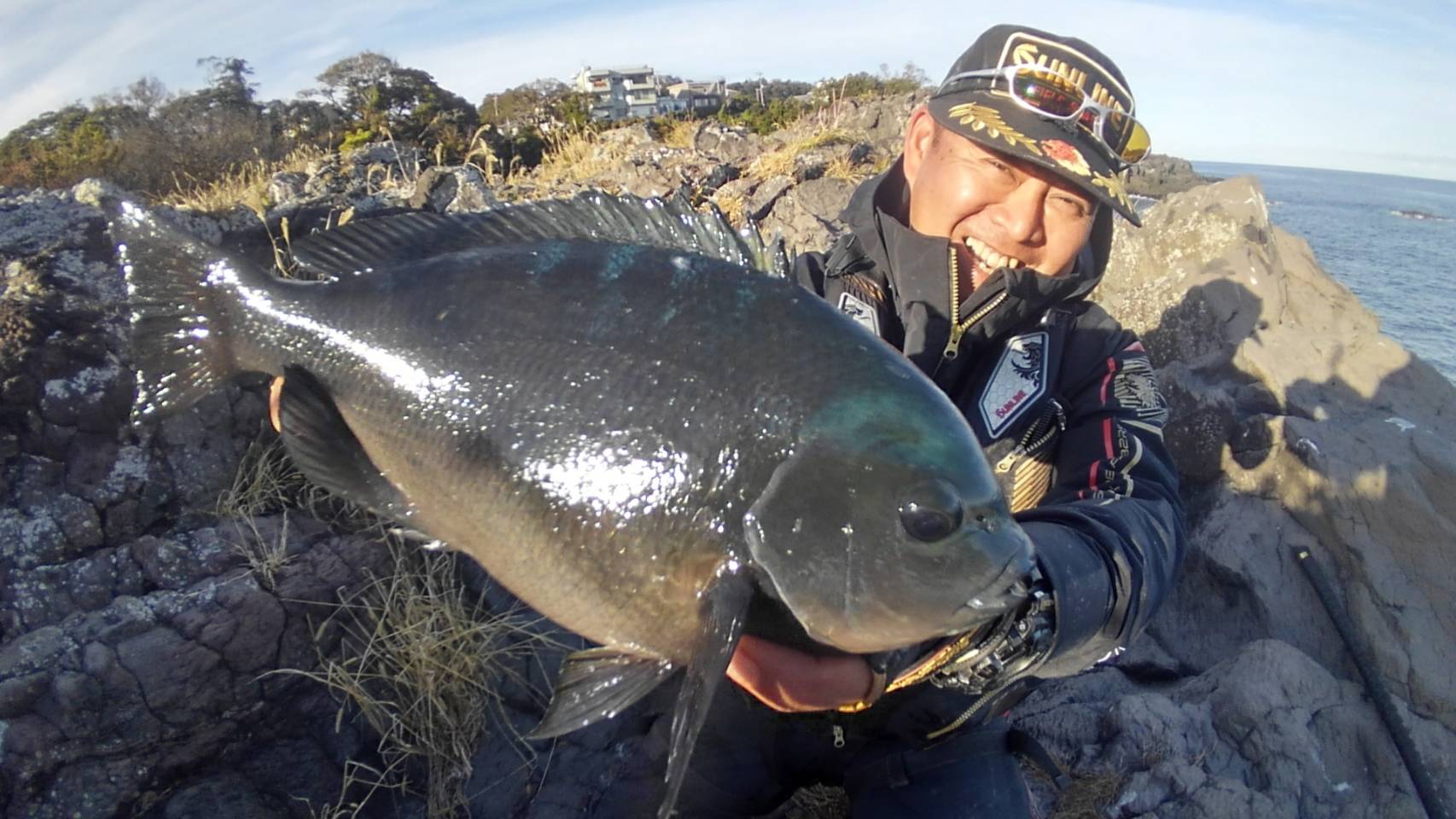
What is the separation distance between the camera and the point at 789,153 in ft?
27.0

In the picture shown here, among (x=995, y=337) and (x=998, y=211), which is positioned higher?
(x=998, y=211)

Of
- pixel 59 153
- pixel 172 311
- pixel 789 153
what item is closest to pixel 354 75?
pixel 59 153

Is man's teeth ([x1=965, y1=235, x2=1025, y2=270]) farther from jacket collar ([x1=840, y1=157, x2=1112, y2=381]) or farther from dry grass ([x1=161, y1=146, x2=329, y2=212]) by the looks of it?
dry grass ([x1=161, y1=146, x2=329, y2=212])

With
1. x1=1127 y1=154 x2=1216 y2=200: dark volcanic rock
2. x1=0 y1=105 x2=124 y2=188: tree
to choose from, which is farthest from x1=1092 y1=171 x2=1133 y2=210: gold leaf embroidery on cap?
x1=1127 y1=154 x2=1216 y2=200: dark volcanic rock

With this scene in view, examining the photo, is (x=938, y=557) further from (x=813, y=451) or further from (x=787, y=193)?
(x=787, y=193)

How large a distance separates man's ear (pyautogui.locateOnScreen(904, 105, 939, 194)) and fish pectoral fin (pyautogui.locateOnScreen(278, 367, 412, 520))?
6.45ft

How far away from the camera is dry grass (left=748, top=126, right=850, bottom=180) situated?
7.92m

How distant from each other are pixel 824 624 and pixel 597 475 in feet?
1.80

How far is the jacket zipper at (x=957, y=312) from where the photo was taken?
2482 mm

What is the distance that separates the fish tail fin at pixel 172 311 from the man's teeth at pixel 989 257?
218 cm

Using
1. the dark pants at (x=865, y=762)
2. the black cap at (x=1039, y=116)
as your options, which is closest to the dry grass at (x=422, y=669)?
the dark pants at (x=865, y=762)

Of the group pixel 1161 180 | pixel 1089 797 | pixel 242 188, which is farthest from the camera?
pixel 1161 180

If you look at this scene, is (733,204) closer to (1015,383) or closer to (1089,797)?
(1015,383)

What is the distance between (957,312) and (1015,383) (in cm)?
30
